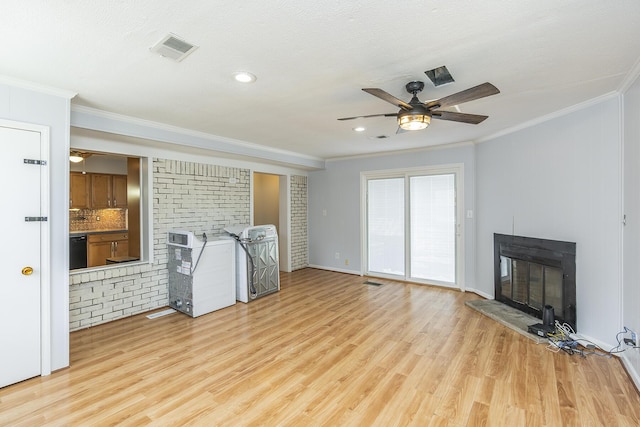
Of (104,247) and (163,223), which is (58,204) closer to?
(163,223)

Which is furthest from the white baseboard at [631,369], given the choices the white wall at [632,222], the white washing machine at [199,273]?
the white washing machine at [199,273]

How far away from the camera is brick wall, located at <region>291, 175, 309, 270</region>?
6.45 m

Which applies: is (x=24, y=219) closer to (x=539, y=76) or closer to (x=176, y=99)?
(x=176, y=99)

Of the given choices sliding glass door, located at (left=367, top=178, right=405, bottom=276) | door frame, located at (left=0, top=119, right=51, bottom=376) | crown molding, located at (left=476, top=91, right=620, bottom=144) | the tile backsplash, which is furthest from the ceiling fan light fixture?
the tile backsplash

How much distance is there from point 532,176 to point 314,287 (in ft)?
11.7

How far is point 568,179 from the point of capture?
126 inches

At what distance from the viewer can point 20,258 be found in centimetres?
239

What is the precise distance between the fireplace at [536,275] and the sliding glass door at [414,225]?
0.88 m

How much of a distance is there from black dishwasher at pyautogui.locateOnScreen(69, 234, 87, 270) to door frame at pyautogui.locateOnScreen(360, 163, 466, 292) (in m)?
5.19

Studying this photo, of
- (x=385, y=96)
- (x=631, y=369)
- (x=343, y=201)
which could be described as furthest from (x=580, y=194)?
(x=343, y=201)

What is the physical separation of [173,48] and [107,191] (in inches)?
210

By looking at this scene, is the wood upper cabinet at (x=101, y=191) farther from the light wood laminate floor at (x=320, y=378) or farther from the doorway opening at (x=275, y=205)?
the light wood laminate floor at (x=320, y=378)

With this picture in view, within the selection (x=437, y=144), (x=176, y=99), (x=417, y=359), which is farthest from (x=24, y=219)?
(x=437, y=144)

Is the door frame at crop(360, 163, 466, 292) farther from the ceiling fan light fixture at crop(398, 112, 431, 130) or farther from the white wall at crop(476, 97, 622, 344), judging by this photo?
the ceiling fan light fixture at crop(398, 112, 431, 130)
